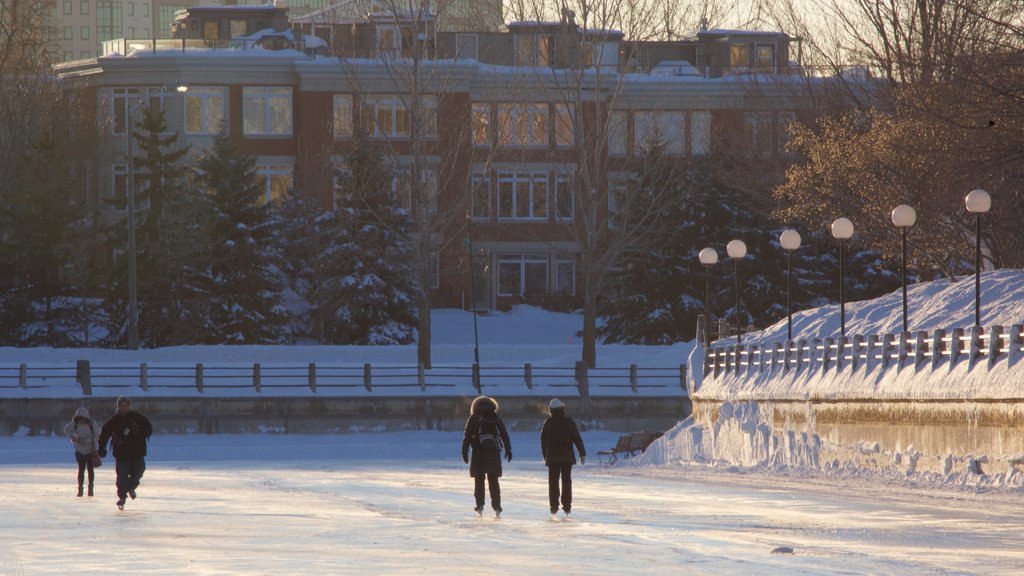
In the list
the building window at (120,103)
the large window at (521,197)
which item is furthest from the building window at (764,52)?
the building window at (120,103)

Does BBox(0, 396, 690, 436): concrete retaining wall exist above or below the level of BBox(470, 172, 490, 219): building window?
below

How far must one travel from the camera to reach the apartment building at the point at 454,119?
65.1 m

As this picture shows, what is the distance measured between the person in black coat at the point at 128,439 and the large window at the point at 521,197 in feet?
157

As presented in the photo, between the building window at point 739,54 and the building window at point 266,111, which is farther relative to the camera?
the building window at point 739,54

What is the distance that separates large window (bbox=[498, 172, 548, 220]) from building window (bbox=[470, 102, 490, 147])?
3749 mm

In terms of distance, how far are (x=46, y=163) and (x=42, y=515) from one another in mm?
40591

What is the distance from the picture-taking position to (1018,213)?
4044 cm

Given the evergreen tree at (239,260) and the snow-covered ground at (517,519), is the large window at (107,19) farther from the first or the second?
the snow-covered ground at (517,519)

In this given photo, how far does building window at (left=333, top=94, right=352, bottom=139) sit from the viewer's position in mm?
67188

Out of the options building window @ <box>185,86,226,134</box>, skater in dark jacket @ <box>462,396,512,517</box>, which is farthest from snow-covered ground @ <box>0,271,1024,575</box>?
building window @ <box>185,86,226,134</box>

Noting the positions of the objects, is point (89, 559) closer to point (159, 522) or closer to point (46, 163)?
point (159, 522)

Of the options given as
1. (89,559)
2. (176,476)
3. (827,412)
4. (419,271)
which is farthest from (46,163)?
(89,559)

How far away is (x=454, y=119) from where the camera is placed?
2547 inches

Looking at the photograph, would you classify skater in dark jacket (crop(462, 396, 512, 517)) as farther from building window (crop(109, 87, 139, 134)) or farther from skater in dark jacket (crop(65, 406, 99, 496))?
building window (crop(109, 87, 139, 134))
